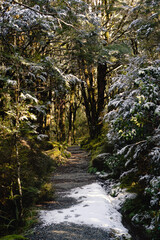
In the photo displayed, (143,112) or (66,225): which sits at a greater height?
(143,112)

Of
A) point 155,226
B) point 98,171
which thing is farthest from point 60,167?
point 155,226

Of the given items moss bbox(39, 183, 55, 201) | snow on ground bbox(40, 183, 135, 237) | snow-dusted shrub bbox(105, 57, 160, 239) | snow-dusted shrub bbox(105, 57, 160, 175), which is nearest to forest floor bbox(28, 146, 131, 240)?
snow on ground bbox(40, 183, 135, 237)

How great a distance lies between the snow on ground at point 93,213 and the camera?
375cm

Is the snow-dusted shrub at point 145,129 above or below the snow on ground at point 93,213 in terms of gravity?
above

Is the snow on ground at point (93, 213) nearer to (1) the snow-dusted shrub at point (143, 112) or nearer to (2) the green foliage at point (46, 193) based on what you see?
(2) the green foliage at point (46, 193)

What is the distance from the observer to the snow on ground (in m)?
3.75

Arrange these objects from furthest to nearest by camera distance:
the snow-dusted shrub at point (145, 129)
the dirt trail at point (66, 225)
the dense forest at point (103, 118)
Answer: the dense forest at point (103, 118) → the snow-dusted shrub at point (145, 129) → the dirt trail at point (66, 225)

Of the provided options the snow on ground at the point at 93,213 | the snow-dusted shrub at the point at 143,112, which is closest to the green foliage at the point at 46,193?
the snow on ground at the point at 93,213

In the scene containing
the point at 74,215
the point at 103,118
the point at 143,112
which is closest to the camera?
the point at 143,112

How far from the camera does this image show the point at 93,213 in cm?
418

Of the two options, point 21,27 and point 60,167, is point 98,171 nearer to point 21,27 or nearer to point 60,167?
point 60,167

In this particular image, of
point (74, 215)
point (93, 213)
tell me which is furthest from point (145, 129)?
point (74, 215)

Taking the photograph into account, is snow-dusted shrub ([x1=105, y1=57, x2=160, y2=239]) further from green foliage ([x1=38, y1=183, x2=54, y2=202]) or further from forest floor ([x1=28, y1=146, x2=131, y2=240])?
green foliage ([x1=38, y1=183, x2=54, y2=202])

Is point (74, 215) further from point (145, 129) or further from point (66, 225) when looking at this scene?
point (145, 129)
